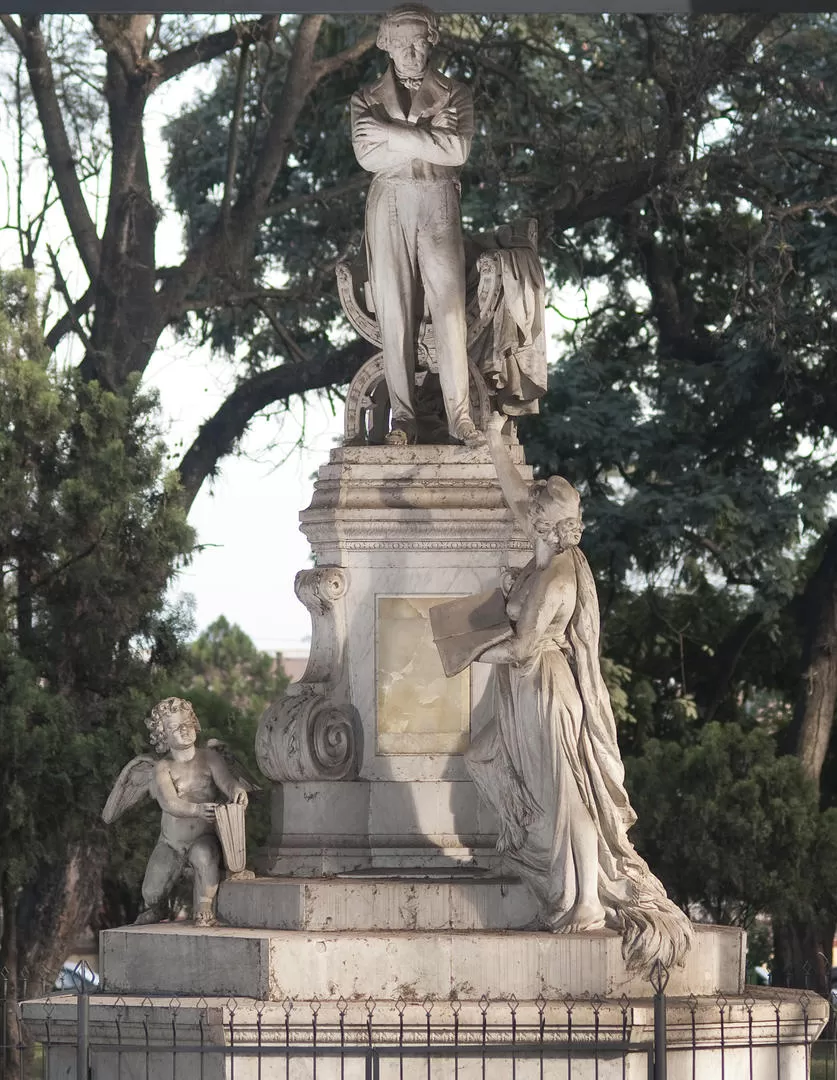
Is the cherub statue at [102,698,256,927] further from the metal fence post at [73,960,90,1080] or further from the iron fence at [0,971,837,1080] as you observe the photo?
the metal fence post at [73,960,90,1080]

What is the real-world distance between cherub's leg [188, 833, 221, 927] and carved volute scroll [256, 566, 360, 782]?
410 mm

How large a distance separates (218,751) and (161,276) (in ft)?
38.6

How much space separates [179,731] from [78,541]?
790cm

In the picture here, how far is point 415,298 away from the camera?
11.9 meters

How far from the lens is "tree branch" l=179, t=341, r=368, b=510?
2281 centimetres

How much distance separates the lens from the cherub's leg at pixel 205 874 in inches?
437

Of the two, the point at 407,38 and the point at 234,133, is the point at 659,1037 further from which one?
the point at 234,133

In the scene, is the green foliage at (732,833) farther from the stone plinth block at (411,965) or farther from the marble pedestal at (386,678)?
the stone plinth block at (411,965)

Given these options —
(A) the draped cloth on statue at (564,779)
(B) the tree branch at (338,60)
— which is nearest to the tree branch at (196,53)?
(B) the tree branch at (338,60)

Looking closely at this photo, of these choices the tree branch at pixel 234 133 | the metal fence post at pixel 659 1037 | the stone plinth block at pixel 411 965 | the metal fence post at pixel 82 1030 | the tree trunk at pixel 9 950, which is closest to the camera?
the metal fence post at pixel 659 1037

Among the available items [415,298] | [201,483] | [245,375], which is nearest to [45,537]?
[201,483]

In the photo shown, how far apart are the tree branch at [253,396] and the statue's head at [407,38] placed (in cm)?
1109

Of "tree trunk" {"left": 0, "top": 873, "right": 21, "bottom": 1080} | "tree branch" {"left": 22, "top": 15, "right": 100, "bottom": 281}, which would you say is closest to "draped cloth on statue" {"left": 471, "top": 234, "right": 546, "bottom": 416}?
"tree trunk" {"left": 0, "top": 873, "right": 21, "bottom": 1080}

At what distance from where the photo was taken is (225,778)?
1136 cm
